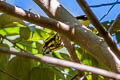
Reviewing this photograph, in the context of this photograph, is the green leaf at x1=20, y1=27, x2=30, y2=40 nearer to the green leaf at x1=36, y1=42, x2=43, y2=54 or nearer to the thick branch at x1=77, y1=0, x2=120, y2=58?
the green leaf at x1=36, y1=42, x2=43, y2=54

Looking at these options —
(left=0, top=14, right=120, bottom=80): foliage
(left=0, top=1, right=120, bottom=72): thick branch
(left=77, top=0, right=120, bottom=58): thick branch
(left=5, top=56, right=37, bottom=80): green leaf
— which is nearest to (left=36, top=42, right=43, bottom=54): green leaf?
(left=0, top=14, right=120, bottom=80): foliage

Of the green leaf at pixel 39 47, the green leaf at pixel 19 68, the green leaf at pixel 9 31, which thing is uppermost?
the green leaf at pixel 9 31

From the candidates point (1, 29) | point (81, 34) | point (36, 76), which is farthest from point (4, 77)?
point (81, 34)

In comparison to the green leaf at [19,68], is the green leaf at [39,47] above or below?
above

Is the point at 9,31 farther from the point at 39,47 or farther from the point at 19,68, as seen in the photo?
the point at 19,68

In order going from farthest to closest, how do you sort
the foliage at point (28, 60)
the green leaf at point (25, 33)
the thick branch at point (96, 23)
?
the green leaf at point (25, 33)
the foliage at point (28, 60)
the thick branch at point (96, 23)

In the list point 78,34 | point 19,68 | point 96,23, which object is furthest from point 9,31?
point 96,23

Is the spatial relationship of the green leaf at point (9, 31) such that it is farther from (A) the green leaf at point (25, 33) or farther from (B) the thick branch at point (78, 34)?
(B) the thick branch at point (78, 34)

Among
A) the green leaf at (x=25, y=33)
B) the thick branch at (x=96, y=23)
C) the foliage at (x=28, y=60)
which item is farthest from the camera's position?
the green leaf at (x=25, y=33)

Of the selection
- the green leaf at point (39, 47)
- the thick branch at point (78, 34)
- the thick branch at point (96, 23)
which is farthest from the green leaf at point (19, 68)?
the thick branch at point (96, 23)
